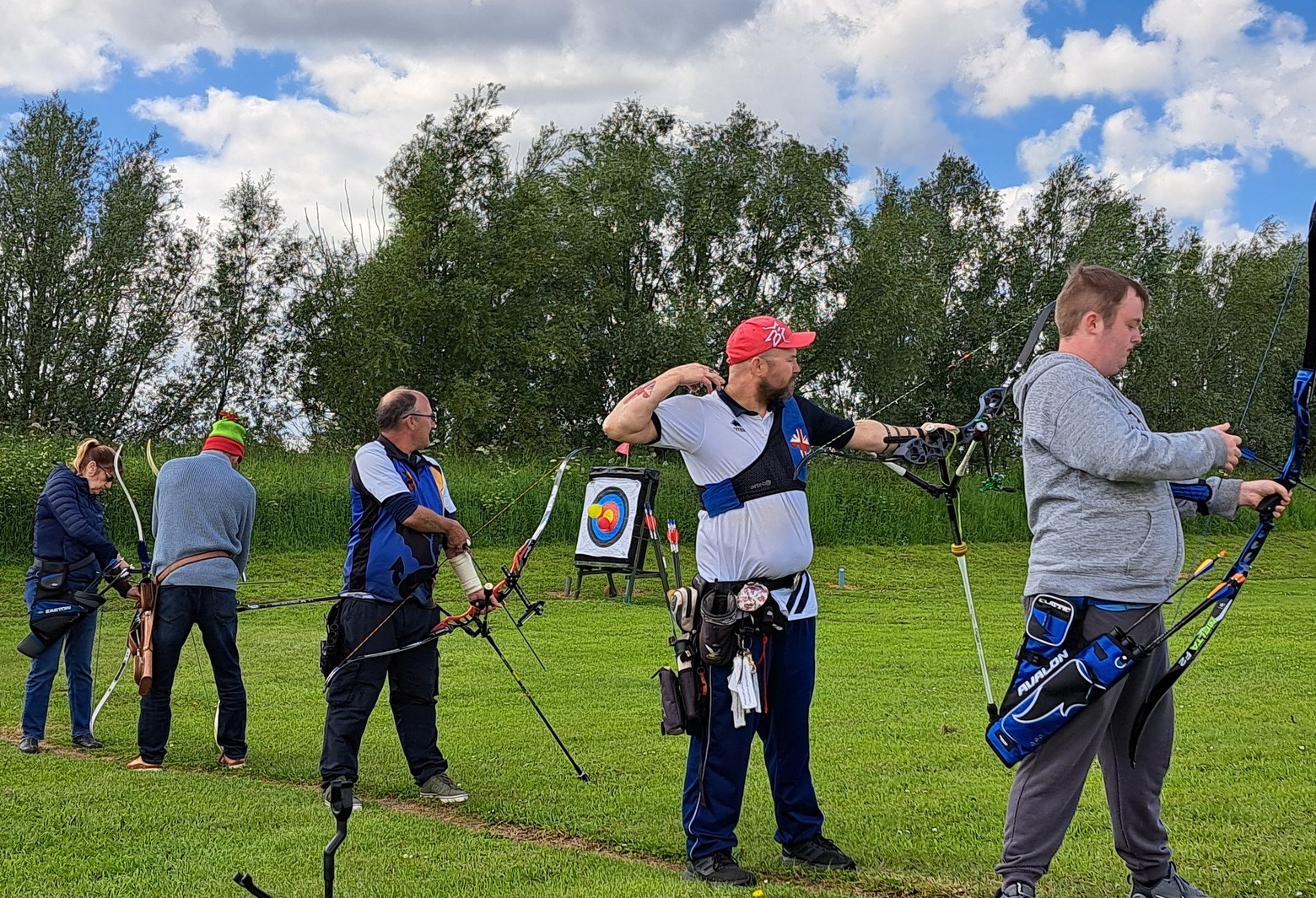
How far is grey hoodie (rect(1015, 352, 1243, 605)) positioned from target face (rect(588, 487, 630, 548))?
12567 mm

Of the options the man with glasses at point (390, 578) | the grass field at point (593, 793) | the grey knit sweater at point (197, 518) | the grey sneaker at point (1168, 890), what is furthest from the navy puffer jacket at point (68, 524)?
the grey sneaker at point (1168, 890)

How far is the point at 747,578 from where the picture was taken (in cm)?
461

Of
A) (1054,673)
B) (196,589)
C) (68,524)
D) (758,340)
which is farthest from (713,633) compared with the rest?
(68,524)

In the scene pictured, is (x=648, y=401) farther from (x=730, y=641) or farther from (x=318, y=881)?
(x=318, y=881)

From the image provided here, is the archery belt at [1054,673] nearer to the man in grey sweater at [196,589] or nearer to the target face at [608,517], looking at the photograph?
the man in grey sweater at [196,589]

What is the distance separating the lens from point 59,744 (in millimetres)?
7805

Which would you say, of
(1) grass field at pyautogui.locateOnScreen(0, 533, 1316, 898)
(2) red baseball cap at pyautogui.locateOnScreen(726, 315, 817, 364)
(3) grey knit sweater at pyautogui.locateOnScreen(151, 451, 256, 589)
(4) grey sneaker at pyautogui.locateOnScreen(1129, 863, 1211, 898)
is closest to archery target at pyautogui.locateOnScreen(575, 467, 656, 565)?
(1) grass field at pyautogui.locateOnScreen(0, 533, 1316, 898)

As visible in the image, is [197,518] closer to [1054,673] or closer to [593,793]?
[593,793]

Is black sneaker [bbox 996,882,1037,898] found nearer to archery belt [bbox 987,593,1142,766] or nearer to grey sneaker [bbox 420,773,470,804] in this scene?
archery belt [bbox 987,593,1142,766]

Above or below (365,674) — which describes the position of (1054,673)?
above

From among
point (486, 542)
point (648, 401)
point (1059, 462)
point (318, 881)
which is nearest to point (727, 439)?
point (648, 401)

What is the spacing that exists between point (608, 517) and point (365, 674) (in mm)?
10609

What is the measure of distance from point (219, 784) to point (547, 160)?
103 feet

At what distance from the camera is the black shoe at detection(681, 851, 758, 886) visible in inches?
177
